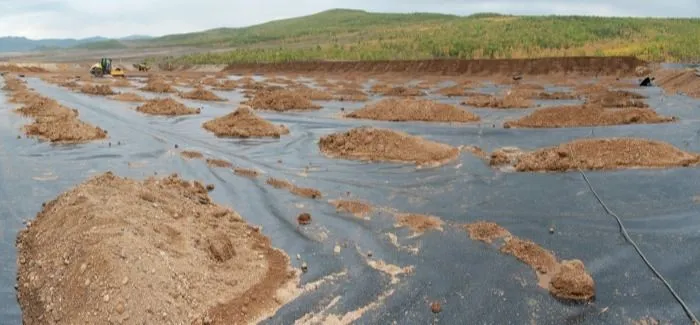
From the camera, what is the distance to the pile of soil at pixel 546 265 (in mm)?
7141

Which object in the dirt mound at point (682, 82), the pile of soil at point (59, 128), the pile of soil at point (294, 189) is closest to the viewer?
the pile of soil at point (294, 189)

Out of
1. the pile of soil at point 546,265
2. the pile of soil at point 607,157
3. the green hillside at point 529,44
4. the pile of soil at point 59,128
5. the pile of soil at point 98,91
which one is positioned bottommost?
the pile of soil at point 546,265

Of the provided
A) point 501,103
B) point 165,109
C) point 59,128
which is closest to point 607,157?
point 501,103

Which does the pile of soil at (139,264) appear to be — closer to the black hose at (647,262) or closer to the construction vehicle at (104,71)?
the black hose at (647,262)

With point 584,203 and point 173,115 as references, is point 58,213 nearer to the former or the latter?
point 584,203

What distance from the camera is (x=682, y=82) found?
90.7 ft

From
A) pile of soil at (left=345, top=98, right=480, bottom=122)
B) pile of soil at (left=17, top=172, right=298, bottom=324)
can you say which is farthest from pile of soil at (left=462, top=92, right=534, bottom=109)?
pile of soil at (left=17, top=172, right=298, bottom=324)

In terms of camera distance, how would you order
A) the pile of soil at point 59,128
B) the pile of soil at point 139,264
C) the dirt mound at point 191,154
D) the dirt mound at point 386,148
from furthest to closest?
the pile of soil at point 59,128 → the dirt mound at point 191,154 → the dirt mound at point 386,148 → the pile of soil at point 139,264

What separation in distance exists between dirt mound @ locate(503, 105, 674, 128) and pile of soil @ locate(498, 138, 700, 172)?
4.78m

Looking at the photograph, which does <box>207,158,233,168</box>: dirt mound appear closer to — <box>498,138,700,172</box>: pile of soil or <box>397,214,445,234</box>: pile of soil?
<box>397,214,445,234</box>: pile of soil

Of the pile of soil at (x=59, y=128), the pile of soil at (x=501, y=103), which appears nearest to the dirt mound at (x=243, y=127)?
the pile of soil at (x=59, y=128)

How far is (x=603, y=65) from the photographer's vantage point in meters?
37.7

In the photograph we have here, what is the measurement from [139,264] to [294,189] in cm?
539

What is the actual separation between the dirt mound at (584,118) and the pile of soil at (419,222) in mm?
10185
